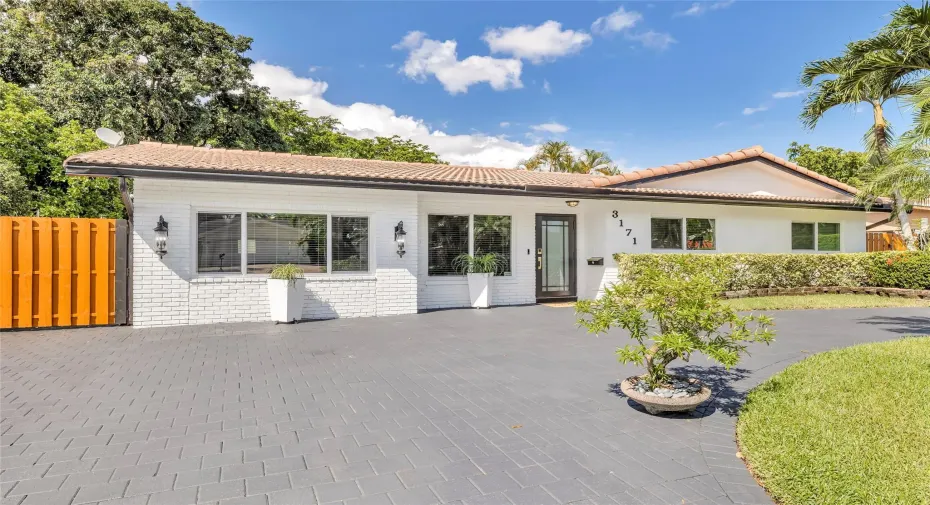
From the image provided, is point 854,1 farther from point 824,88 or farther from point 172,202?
point 172,202

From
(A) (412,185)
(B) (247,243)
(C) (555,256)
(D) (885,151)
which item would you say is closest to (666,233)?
(C) (555,256)

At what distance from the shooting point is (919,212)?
26.5 meters

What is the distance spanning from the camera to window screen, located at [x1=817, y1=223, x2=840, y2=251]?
15.7 m

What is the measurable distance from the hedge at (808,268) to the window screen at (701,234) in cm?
93

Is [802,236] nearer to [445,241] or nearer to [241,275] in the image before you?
[445,241]

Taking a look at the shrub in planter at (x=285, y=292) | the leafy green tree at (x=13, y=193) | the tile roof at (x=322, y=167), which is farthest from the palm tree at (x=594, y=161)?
the leafy green tree at (x=13, y=193)

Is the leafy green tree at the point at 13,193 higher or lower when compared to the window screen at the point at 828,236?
higher

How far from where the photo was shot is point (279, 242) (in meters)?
10.3

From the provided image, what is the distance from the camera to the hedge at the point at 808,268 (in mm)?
12883

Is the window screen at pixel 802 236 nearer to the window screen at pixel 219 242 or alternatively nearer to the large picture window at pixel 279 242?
the large picture window at pixel 279 242

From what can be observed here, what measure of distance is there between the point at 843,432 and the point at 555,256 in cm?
983

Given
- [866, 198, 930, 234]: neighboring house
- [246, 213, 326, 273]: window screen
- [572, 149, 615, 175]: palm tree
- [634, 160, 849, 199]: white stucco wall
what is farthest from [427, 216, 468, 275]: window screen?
[866, 198, 930, 234]: neighboring house

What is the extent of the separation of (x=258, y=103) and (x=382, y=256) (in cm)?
1509

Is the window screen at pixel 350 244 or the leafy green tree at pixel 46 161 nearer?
the window screen at pixel 350 244
